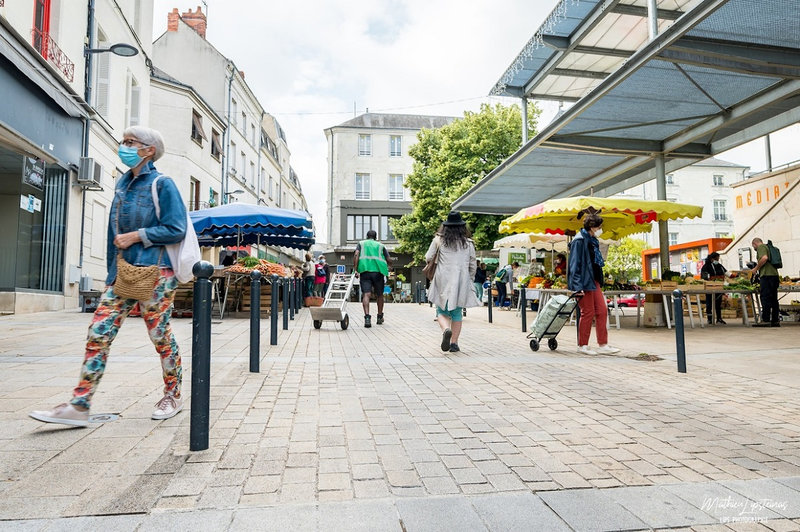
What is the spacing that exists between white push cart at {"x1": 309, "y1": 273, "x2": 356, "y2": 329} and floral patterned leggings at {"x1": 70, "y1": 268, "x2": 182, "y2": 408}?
5753mm

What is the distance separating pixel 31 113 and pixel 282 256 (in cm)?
3177

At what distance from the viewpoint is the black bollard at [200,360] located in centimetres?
284

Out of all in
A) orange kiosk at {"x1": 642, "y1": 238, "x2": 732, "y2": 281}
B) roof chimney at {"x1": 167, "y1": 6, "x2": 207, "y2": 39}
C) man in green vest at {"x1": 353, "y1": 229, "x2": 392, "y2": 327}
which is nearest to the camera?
man in green vest at {"x1": 353, "y1": 229, "x2": 392, "y2": 327}

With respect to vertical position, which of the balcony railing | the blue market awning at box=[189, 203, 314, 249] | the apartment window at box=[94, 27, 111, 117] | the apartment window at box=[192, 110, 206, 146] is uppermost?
the apartment window at box=[192, 110, 206, 146]

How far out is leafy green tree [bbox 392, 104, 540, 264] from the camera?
92.8ft

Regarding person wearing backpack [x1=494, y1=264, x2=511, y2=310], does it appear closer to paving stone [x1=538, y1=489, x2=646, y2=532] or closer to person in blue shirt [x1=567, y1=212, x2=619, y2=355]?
Result: person in blue shirt [x1=567, y1=212, x2=619, y2=355]

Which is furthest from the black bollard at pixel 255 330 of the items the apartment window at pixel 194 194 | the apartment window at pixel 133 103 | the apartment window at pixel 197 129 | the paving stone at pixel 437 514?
the apartment window at pixel 197 129

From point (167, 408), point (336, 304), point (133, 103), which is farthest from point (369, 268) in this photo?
point (133, 103)

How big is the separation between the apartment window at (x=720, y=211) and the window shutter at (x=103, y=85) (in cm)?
4404

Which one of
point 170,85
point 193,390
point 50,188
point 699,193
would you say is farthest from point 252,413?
point 699,193

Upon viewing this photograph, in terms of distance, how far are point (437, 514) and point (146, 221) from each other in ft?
8.16

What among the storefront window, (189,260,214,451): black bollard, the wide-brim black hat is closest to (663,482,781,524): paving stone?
(189,260,214,451): black bollard

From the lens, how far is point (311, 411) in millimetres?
3908

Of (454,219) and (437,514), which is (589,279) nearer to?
(454,219)
